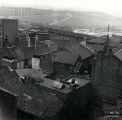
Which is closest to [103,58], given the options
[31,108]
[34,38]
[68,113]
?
[68,113]

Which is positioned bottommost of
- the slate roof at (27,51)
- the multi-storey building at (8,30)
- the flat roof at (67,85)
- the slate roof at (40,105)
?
the slate roof at (40,105)

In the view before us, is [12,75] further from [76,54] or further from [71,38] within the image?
[71,38]

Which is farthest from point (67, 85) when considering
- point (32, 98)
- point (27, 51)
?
point (27, 51)

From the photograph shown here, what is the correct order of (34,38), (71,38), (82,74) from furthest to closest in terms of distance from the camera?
(71,38), (34,38), (82,74)

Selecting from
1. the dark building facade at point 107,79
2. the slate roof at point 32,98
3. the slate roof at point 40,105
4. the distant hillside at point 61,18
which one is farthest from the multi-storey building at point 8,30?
the distant hillside at point 61,18

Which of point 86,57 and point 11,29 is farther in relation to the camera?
point 11,29

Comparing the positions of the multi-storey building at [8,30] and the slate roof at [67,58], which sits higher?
the multi-storey building at [8,30]

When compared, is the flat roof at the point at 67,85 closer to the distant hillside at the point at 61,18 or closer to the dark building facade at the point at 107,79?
the dark building facade at the point at 107,79

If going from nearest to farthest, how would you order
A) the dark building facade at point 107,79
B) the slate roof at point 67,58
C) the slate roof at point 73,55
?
the dark building facade at point 107,79 < the slate roof at point 67,58 < the slate roof at point 73,55

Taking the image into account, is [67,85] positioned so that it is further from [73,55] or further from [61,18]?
[61,18]

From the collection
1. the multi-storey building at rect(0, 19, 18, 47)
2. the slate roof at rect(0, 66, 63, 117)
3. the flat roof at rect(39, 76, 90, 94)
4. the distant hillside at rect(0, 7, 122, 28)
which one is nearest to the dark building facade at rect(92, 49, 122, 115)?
the flat roof at rect(39, 76, 90, 94)

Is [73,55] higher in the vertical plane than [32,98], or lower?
higher
